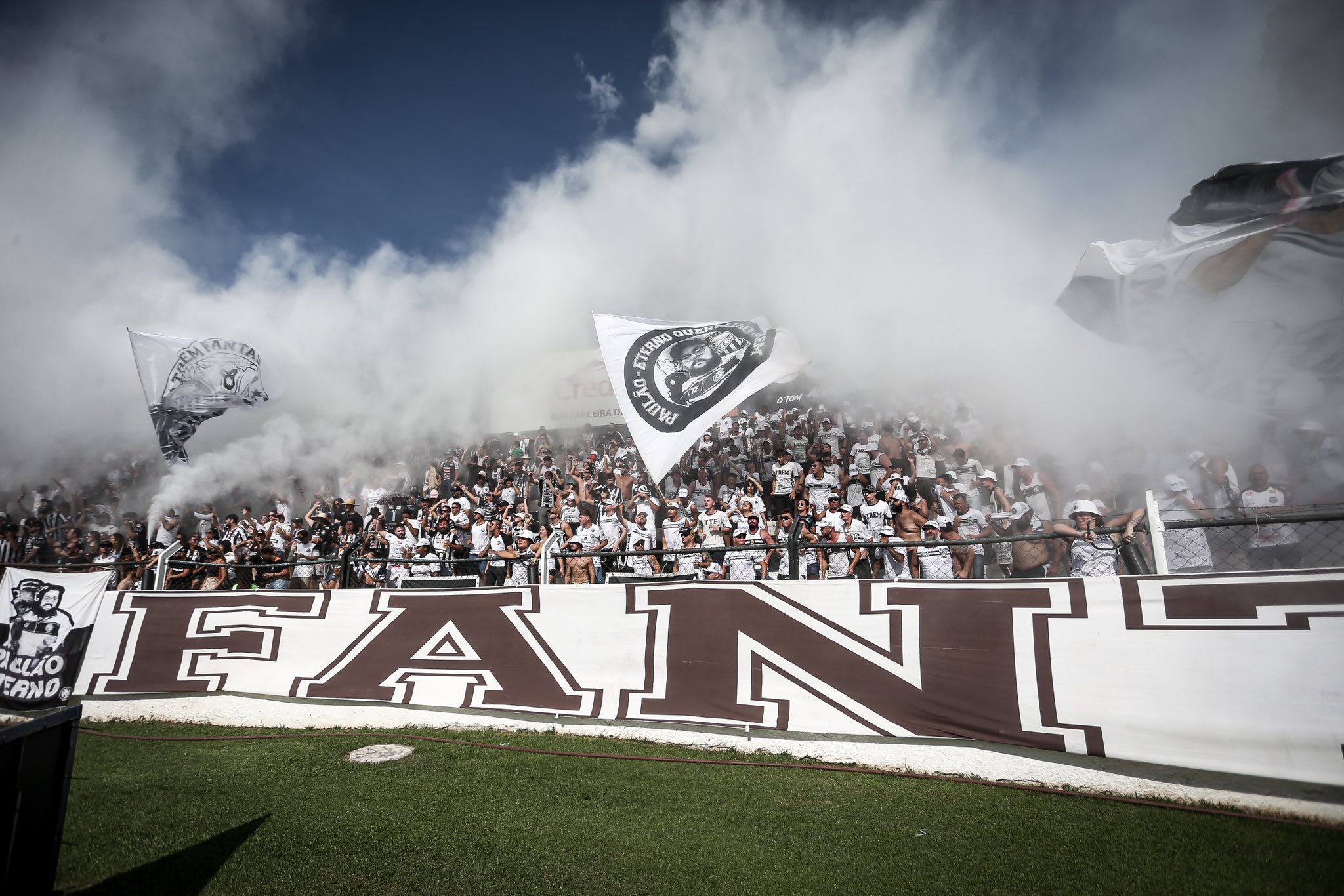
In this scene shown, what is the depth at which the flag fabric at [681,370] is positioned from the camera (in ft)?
21.1

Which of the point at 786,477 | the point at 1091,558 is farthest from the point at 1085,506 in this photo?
the point at 786,477

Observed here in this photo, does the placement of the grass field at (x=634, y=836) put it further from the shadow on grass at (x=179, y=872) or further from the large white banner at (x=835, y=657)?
the large white banner at (x=835, y=657)

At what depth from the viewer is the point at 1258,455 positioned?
6.86 meters

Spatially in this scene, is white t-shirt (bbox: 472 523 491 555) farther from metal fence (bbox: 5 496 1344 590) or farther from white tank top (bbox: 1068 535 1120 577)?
white tank top (bbox: 1068 535 1120 577)

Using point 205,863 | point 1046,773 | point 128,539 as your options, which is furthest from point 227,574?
point 1046,773

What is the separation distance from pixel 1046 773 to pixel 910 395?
27.7ft

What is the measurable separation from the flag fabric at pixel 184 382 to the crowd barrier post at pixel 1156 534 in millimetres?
13960

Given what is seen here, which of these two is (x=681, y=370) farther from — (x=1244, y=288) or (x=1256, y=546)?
(x=1244, y=288)

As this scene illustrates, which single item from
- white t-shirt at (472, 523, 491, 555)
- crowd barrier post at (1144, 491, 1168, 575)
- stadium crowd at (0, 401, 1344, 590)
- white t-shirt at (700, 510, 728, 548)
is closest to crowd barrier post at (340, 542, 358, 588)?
stadium crowd at (0, 401, 1344, 590)

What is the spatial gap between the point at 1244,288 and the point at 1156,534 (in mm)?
3149

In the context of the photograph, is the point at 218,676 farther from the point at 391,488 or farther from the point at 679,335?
the point at 391,488

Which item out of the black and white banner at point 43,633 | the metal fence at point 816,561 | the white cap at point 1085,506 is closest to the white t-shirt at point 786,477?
the metal fence at point 816,561

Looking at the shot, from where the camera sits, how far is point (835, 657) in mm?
5211

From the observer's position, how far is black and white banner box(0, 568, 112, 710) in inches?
289
